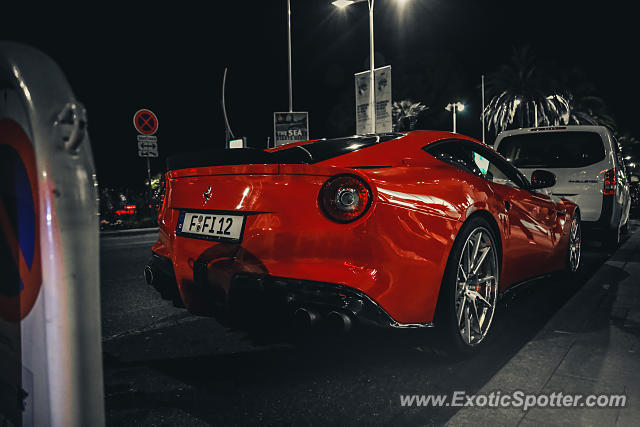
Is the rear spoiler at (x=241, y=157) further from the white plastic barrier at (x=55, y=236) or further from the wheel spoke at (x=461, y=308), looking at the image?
the white plastic barrier at (x=55, y=236)

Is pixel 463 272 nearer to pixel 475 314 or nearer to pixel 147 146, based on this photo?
pixel 475 314

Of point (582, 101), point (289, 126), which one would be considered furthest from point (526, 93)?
point (289, 126)

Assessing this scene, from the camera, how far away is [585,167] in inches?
267

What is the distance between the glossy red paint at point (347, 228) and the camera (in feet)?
7.97

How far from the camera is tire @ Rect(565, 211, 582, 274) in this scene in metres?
4.96

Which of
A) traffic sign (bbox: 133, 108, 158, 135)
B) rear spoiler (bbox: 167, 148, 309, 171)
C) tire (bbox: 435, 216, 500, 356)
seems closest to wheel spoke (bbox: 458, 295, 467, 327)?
tire (bbox: 435, 216, 500, 356)

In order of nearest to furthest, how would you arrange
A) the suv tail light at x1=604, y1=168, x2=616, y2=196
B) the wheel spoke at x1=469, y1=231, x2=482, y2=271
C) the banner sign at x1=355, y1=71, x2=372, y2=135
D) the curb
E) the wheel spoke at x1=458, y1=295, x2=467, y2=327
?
1. the wheel spoke at x1=458, y1=295, x2=467, y2=327
2. the wheel spoke at x1=469, y1=231, x2=482, y2=271
3. the suv tail light at x1=604, y1=168, x2=616, y2=196
4. the curb
5. the banner sign at x1=355, y1=71, x2=372, y2=135

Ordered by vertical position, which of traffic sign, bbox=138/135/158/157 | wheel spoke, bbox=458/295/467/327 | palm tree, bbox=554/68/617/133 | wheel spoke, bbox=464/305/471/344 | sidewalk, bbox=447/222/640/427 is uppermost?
palm tree, bbox=554/68/617/133

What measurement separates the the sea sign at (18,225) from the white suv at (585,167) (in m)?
6.58

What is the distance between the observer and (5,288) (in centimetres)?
Result: 125

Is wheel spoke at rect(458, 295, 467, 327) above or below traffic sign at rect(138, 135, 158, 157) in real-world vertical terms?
below

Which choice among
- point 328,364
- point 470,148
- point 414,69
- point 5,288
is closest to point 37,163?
point 5,288

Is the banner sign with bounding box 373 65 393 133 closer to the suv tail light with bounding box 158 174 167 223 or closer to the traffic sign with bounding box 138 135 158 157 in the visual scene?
the traffic sign with bounding box 138 135 158 157

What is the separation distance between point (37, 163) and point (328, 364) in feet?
7.02
